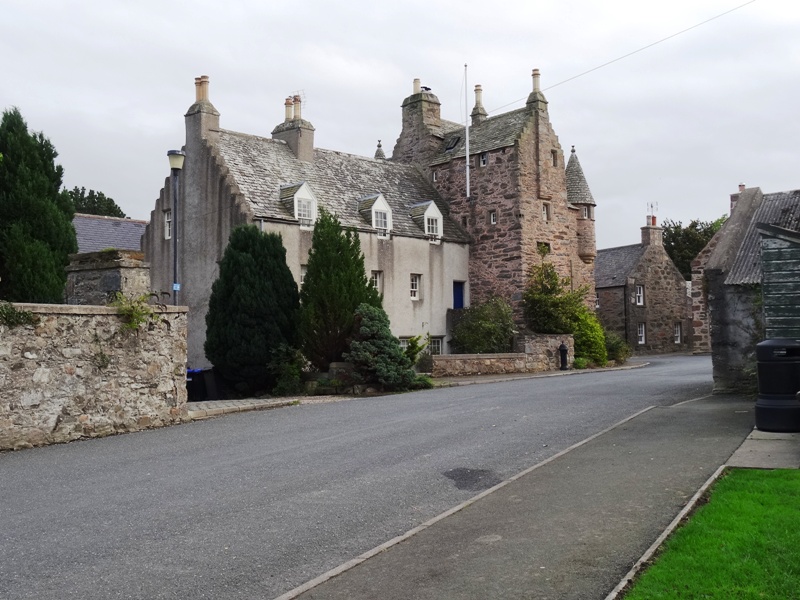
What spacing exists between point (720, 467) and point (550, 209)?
91.2ft

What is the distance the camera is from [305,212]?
3014cm

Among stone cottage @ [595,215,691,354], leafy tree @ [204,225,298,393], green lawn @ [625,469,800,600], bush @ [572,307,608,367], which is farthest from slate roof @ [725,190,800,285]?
stone cottage @ [595,215,691,354]

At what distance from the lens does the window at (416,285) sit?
109 feet

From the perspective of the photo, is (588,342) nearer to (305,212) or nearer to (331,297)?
(305,212)

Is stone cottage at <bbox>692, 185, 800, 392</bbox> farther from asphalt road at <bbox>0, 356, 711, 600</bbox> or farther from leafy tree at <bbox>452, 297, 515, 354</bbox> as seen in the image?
leafy tree at <bbox>452, 297, 515, 354</bbox>

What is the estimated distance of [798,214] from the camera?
18.5 m

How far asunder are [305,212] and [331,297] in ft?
26.1

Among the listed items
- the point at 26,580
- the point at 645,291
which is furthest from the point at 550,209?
the point at 26,580

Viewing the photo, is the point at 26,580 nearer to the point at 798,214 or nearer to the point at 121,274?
the point at 121,274

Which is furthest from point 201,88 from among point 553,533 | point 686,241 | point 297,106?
point 686,241

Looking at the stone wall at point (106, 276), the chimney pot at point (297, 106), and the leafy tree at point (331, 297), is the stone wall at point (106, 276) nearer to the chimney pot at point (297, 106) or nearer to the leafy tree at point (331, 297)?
the leafy tree at point (331, 297)

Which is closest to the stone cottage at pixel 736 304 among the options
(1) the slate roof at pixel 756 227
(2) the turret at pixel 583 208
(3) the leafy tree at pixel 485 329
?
(1) the slate roof at pixel 756 227

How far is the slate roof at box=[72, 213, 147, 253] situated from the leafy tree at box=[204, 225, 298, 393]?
1514 centimetres

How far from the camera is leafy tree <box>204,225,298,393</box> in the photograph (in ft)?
76.9
